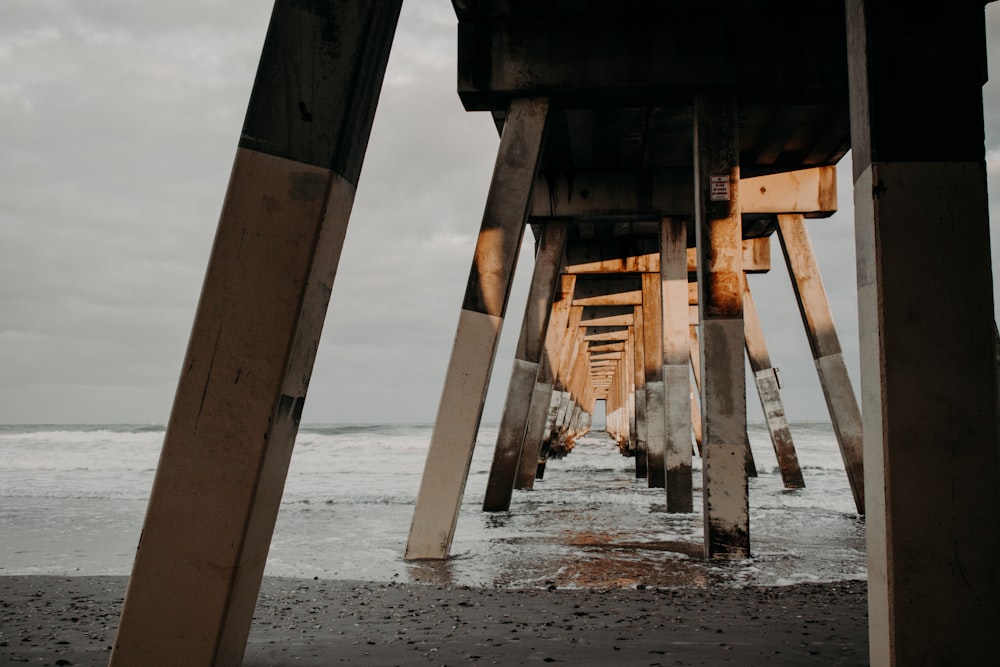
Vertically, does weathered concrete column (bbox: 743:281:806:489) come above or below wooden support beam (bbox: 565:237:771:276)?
below

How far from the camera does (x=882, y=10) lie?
252cm

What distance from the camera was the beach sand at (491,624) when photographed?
10.1 feet

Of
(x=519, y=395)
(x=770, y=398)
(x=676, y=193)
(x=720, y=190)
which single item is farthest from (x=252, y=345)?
(x=770, y=398)

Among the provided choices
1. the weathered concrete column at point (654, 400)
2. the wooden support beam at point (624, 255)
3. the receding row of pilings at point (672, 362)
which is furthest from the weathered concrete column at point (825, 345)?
the wooden support beam at point (624, 255)

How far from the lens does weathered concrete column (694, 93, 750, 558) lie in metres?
5.80

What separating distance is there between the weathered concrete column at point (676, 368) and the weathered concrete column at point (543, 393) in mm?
2158

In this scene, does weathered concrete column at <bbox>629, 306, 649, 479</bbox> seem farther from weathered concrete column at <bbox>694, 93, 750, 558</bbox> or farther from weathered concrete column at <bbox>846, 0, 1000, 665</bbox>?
weathered concrete column at <bbox>846, 0, 1000, 665</bbox>

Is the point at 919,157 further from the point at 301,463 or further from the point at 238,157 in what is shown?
the point at 301,463

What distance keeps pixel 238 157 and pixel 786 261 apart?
30.2 ft

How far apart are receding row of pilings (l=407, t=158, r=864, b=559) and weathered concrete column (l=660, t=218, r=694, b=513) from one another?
16mm

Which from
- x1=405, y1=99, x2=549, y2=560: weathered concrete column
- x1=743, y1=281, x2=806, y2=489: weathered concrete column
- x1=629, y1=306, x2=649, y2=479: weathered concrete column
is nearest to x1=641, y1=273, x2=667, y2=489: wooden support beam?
x1=629, y1=306, x2=649, y2=479: weathered concrete column

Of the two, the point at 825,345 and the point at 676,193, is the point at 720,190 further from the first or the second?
the point at 825,345

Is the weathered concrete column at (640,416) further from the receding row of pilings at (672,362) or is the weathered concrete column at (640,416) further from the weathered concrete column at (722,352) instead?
the weathered concrete column at (722,352)

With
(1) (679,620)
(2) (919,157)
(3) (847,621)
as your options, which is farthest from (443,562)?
(2) (919,157)
